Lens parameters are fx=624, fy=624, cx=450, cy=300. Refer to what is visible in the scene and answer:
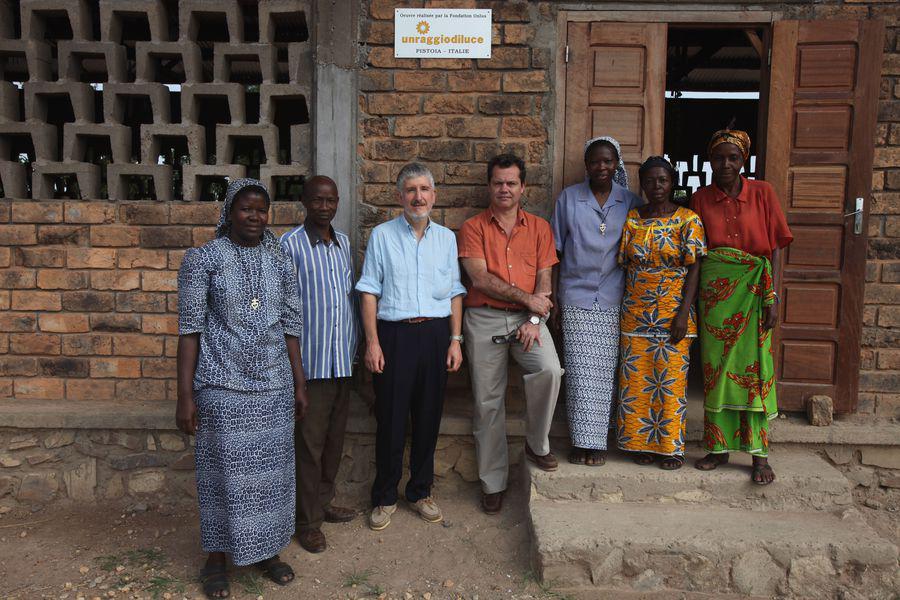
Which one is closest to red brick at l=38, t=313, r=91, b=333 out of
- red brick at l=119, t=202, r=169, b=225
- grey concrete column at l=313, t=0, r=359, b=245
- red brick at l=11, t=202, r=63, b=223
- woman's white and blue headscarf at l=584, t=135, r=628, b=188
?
red brick at l=11, t=202, r=63, b=223

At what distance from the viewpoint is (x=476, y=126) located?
11.4 ft

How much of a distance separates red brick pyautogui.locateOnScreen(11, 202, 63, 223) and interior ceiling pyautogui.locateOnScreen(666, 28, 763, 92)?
14.2 ft

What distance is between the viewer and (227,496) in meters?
2.56

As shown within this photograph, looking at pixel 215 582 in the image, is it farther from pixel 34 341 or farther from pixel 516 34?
pixel 516 34

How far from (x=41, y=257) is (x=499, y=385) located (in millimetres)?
2741

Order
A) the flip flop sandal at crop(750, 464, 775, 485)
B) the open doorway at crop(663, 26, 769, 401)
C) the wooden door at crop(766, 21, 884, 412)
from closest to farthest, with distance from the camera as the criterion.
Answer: the flip flop sandal at crop(750, 464, 775, 485), the wooden door at crop(766, 21, 884, 412), the open doorway at crop(663, 26, 769, 401)

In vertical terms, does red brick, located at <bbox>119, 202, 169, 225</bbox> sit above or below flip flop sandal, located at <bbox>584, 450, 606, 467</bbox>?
above

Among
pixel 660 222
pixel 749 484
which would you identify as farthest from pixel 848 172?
pixel 749 484

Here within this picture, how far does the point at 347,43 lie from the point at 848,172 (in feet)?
9.30

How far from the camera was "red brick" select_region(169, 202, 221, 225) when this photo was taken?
3580 mm

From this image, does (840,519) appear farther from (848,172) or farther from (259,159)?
(259,159)

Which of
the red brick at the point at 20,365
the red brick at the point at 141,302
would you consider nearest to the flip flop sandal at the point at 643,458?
the red brick at the point at 141,302

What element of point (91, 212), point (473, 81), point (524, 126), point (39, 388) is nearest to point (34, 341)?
point (39, 388)

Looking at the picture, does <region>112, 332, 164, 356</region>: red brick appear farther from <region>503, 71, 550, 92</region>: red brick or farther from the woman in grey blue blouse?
<region>503, 71, 550, 92</region>: red brick
